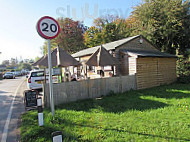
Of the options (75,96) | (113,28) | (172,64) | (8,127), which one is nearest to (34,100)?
(8,127)

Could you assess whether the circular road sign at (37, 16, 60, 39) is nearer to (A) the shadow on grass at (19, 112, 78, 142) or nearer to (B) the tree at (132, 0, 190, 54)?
(A) the shadow on grass at (19, 112, 78, 142)

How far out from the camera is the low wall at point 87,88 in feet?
19.5

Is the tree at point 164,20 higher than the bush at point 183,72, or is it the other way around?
the tree at point 164,20

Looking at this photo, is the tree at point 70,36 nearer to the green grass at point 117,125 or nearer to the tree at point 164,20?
the tree at point 164,20

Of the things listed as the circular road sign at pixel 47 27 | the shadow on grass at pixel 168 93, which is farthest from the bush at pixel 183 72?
the circular road sign at pixel 47 27

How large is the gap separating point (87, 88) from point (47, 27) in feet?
12.9

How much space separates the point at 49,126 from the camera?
3.81 meters

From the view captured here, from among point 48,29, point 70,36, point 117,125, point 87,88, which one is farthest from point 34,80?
point 70,36

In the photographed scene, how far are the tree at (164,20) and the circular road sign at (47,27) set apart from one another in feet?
52.3

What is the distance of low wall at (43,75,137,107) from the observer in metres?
5.95

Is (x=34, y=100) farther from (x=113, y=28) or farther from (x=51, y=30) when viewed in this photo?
(x=113, y=28)

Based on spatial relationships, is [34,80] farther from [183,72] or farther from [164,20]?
[164,20]

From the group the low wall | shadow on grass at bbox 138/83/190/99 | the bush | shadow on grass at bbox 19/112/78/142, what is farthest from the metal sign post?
the bush

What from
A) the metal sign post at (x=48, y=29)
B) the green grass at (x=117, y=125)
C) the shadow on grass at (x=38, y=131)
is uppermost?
the metal sign post at (x=48, y=29)
